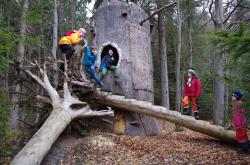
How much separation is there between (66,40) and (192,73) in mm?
3985

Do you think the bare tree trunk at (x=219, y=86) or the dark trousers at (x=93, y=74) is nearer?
the dark trousers at (x=93, y=74)

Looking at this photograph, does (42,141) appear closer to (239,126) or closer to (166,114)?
(166,114)

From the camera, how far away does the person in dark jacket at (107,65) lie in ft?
32.6

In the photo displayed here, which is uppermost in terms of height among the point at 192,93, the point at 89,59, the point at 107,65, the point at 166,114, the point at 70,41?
the point at 70,41

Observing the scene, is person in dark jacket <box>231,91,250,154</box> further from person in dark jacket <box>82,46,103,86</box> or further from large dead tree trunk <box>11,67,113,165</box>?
person in dark jacket <box>82,46,103,86</box>

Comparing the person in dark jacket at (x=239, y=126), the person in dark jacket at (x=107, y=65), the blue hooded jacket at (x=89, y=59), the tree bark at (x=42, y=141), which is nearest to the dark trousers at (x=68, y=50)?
the blue hooded jacket at (x=89, y=59)

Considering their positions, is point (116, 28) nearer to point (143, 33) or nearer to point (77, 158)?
point (143, 33)

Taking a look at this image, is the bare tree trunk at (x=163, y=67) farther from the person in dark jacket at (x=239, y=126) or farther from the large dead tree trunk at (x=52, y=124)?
the person in dark jacket at (x=239, y=126)

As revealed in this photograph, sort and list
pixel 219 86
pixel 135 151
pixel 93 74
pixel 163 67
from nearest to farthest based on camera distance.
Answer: pixel 135 151 < pixel 93 74 < pixel 219 86 < pixel 163 67

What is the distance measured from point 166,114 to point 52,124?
301 centimetres

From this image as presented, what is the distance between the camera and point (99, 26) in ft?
34.4

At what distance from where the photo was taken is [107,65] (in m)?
9.98

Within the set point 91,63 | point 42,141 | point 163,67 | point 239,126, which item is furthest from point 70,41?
point 163,67

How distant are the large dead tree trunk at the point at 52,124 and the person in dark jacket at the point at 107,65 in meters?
1.65
